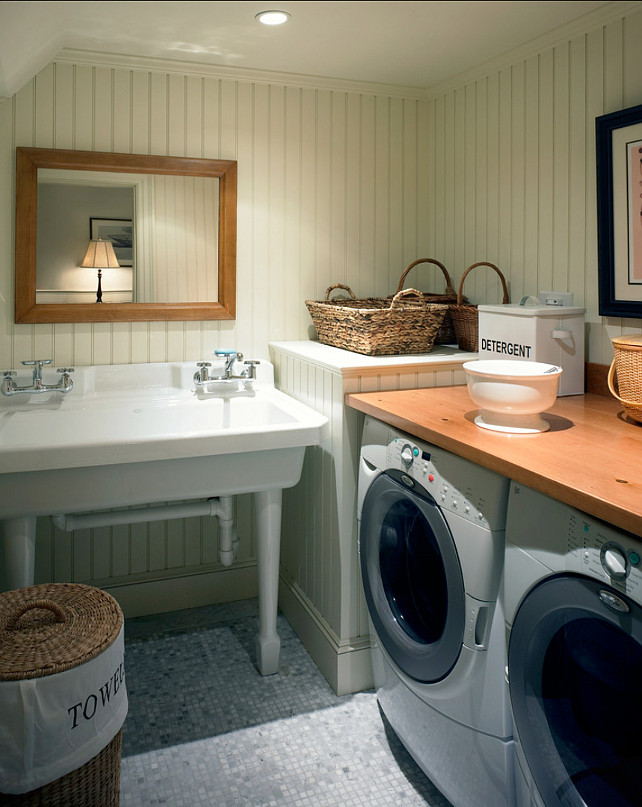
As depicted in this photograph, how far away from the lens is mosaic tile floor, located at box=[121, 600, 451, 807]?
6.20ft

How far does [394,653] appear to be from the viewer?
1.96 meters

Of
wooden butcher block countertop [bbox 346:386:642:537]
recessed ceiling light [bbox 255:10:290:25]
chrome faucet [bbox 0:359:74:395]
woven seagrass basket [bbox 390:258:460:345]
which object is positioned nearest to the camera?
wooden butcher block countertop [bbox 346:386:642:537]

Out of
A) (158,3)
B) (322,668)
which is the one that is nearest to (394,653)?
(322,668)

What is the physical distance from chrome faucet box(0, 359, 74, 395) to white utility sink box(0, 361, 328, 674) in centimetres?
3

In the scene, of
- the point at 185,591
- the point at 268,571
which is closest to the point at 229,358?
the point at 268,571

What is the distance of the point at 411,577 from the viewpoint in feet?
6.31

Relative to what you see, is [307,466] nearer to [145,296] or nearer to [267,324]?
[267,324]

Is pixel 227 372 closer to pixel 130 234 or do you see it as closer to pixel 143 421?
pixel 143 421

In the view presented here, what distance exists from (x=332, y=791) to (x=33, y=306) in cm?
187

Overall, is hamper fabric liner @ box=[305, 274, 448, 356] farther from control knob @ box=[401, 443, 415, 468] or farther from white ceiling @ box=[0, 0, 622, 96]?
white ceiling @ box=[0, 0, 622, 96]

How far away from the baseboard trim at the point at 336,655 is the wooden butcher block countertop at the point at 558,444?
820mm

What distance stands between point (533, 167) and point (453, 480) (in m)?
1.35

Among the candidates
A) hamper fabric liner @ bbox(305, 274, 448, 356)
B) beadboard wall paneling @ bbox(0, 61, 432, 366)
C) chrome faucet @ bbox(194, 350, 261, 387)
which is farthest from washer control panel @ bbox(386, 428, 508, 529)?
beadboard wall paneling @ bbox(0, 61, 432, 366)

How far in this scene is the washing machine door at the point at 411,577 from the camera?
66.0 inches
